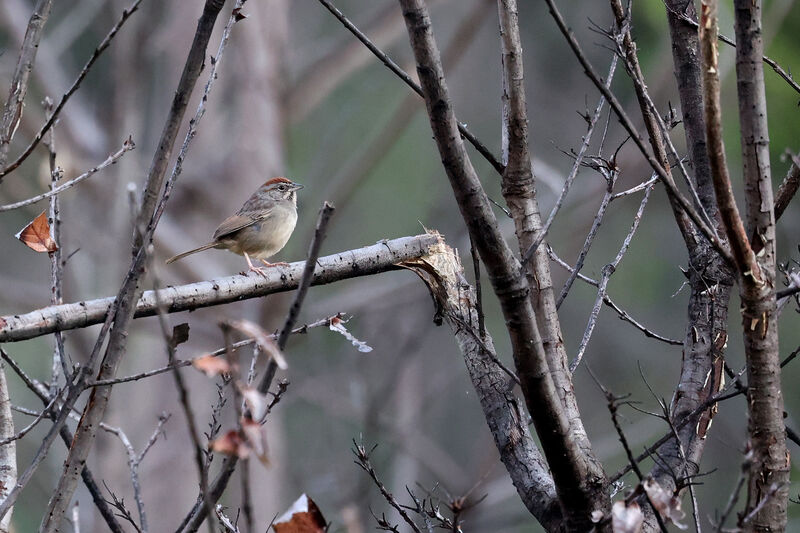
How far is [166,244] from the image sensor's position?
7.98 metres

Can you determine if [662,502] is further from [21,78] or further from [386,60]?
[21,78]

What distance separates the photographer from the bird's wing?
17.3 ft

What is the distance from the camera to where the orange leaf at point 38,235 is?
94.7 inches

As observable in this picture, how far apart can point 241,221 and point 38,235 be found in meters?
2.86

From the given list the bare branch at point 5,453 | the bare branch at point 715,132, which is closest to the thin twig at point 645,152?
the bare branch at point 715,132

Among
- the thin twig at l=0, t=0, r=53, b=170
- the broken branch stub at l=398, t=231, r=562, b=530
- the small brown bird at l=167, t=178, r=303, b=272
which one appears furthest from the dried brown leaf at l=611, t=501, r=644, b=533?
the small brown bird at l=167, t=178, r=303, b=272

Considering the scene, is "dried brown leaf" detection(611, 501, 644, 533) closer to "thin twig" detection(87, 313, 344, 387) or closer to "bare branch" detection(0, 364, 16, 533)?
"thin twig" detection(87, 313, 344, 387)

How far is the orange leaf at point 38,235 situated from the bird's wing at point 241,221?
2.80m

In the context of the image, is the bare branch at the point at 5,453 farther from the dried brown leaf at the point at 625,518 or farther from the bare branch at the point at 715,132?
the bare branch at the point at 715,132

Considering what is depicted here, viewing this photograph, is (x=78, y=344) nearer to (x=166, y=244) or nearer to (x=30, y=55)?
(x=166, y=244)

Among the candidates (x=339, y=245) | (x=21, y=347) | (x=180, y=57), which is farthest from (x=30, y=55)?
(x=21, y=347)

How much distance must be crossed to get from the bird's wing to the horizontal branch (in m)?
2.37

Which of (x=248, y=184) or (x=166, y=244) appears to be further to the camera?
(x=248, y=184)

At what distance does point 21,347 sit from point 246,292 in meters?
15.6
